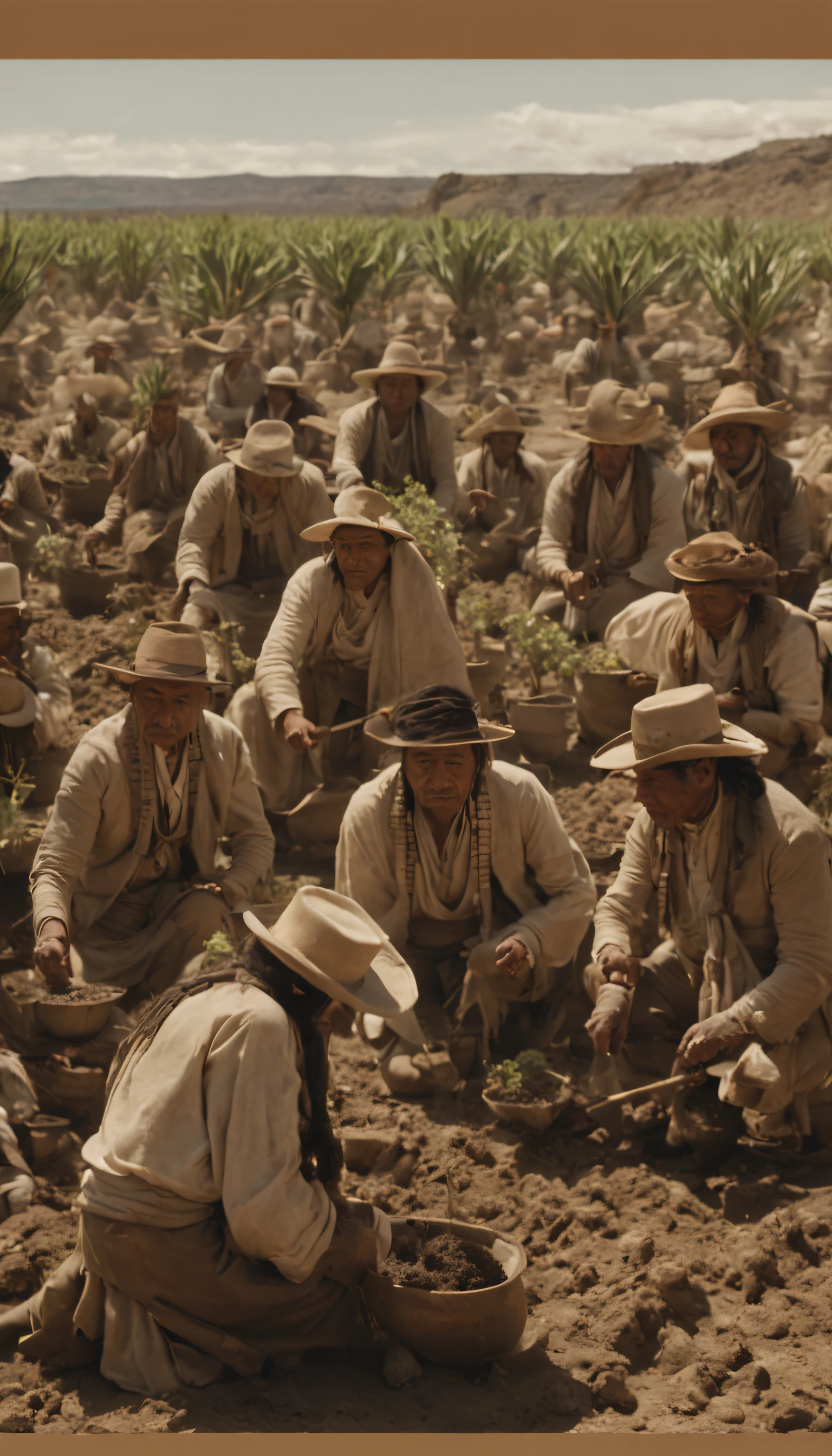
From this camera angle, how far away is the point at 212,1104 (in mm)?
2982

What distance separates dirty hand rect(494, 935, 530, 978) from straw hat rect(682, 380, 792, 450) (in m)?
3.33

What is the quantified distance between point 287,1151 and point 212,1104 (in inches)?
7.4

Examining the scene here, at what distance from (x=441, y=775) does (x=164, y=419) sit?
5.01 meters

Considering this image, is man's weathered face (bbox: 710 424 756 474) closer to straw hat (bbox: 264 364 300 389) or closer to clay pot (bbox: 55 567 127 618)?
clay pot (bbox: 55 567 127 618)

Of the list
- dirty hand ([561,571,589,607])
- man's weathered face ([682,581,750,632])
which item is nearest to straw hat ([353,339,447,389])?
dirty hand ([561,571,589,607])

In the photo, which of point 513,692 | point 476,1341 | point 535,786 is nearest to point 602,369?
point 513,692

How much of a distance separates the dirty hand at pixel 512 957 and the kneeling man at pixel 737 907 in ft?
0.75

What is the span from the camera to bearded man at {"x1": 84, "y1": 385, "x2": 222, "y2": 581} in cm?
878

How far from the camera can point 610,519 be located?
7488mm

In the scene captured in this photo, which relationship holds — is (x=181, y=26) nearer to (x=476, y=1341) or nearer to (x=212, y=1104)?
(x=212, y=1104)

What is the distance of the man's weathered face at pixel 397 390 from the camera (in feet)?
26.3

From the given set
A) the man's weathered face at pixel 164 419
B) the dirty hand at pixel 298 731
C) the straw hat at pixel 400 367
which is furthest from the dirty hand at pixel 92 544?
the dirty hand at pixel 298 731

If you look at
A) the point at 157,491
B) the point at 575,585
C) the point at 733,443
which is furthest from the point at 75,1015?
the point at 157,491

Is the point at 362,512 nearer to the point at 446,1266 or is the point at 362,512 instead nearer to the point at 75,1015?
the point at 75,1015
